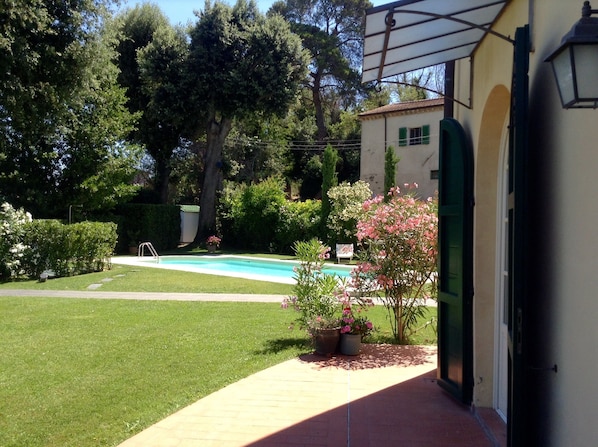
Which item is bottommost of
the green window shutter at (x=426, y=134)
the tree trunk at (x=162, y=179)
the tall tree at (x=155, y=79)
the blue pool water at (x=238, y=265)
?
the blue pool water at (x=238, y=265)

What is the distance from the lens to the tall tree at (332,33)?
36594 millimetres

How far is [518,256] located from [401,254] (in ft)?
14.9

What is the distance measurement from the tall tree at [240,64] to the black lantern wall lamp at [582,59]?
2476 cm

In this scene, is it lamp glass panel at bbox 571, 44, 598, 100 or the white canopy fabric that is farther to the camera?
the white canopy fabric

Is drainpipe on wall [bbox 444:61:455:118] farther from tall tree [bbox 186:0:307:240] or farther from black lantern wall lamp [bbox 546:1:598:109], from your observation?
tall tree [bbox 186:0:307:240]

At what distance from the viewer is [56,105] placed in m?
15.0

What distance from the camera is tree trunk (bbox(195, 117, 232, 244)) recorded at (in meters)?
28.8

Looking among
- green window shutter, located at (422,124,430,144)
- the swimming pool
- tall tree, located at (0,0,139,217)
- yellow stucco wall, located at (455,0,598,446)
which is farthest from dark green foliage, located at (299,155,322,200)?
yellow stucco wall, located at (455,0,598,446)

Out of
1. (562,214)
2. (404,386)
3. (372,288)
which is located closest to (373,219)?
(372,288)

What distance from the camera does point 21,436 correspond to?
13.8 ft

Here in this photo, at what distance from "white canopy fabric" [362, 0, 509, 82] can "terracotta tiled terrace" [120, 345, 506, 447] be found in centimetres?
304


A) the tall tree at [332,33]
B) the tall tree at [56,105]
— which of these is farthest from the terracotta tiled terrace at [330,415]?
the tall tree at [332,33]

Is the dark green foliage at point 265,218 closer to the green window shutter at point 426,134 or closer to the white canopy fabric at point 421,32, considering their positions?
the green window shutter at point 426,134

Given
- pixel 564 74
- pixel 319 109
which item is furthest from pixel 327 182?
pixel 564 74
